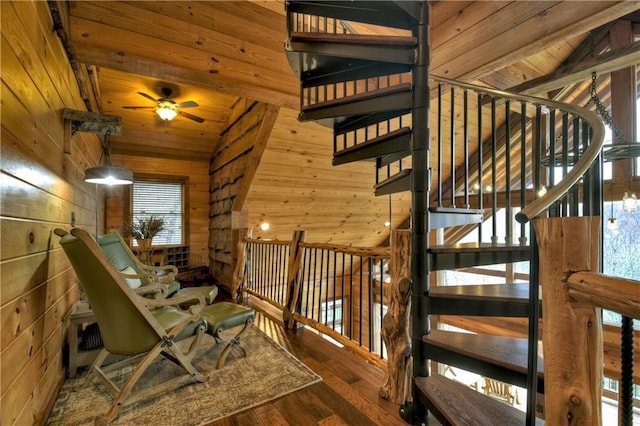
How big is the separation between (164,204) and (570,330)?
592 centimetres

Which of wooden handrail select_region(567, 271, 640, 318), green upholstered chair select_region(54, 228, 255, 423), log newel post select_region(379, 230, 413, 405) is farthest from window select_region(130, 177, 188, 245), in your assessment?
wooden handrail select_region(567, 271, 640, 318)

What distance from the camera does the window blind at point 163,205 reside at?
5219 millimetres

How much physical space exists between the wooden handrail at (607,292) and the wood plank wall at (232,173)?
10.9ft

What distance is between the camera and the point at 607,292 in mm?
677

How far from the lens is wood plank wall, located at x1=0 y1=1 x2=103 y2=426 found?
1.20 meters

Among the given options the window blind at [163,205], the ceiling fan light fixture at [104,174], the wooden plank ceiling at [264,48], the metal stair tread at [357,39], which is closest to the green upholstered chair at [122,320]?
the ceiling fan light fixture at [104,174]

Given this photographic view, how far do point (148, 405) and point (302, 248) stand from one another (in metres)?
1.80

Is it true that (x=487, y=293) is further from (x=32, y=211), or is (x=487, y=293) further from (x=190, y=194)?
(x=190, y=194)

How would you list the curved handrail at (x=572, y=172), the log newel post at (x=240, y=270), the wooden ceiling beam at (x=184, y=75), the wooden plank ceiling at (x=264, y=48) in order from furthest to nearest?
the log newel post at (x=240, y=270)
the wooden ceiling beam at (x=184, y=75)
the wooden plank ceiling at (x=264, y=48)
the curved handrail at (x=572, y=172)

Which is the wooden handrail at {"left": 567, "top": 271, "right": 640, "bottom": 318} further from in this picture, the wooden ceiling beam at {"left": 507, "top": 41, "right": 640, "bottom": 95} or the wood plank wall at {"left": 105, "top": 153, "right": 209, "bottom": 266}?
the wood plank wall at {"left": 105, "top": 153, "right": 209, "bottom": 266}

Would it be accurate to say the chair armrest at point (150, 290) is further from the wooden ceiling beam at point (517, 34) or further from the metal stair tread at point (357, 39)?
the wooden ceiling beam at point (517, 34)

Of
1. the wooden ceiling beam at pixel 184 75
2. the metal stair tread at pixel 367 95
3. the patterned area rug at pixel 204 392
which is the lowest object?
the patterned area rug at pixel 204 392

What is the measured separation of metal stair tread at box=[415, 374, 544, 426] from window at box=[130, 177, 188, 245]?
203 inches

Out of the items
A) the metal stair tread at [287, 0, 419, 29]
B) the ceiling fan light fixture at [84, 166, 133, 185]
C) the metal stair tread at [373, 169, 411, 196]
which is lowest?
the metal stair tread at [373, 169, 411, 196]
